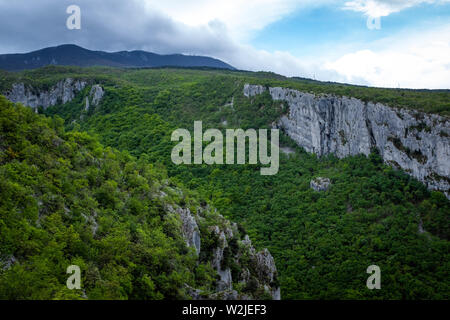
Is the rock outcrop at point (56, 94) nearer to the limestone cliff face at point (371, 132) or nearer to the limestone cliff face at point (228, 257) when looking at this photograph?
the limestone cliff face at point (371, 132)

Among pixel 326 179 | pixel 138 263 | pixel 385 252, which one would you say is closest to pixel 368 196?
pixel 326 179

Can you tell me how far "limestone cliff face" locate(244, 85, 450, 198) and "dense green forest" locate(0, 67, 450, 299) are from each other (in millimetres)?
1763

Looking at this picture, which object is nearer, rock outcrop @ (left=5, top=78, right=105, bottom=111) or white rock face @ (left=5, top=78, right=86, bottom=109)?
rock outcrop @ (left=5, top=78, right=105, bottom=111)

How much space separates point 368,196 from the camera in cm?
5272

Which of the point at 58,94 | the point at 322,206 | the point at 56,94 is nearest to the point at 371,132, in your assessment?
the point at 322,206

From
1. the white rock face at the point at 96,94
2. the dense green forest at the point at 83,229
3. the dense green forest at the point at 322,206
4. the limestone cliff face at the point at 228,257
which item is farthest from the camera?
the white rock face at the point at 96,94

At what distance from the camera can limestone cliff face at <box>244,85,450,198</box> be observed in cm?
4750

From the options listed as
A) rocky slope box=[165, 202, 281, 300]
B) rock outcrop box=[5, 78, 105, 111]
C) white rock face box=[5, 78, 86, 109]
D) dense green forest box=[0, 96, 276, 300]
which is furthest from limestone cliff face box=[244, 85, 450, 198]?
white rock face box=[5, 78, 86, 109]

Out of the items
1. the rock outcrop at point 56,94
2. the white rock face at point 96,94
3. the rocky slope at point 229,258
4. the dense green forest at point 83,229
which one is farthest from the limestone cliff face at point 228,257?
the rock outcrop at point 56,94

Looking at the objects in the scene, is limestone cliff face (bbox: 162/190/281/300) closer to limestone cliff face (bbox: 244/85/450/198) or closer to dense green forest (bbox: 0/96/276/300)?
dense green forest (bbox: 0/96/276/300)

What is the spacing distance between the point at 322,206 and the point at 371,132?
1712cm

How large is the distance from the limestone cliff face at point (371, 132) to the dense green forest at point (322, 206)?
5.78 feet

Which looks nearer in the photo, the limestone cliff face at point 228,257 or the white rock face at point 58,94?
the limestone cliff face at point 228,257

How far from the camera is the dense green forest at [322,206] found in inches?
1547
